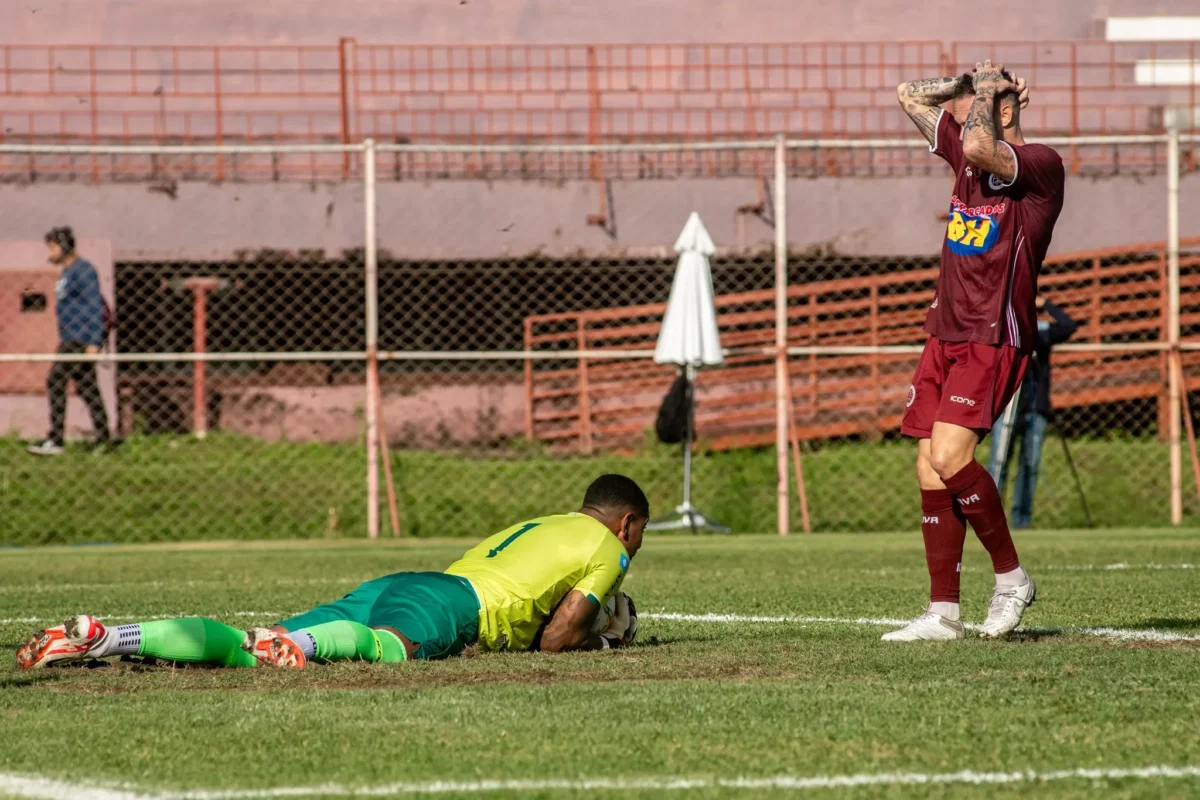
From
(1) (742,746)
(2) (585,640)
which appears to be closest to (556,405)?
(2) (585,640)

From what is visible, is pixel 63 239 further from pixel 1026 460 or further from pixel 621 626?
pixel 621 626

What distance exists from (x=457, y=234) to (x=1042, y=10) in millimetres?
9520

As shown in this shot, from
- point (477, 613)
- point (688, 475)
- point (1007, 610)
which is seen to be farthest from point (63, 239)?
point (1007, 610)

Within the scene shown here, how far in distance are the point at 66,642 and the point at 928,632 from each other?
2.83 m

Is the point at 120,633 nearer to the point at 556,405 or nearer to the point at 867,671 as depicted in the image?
the point at 867,671

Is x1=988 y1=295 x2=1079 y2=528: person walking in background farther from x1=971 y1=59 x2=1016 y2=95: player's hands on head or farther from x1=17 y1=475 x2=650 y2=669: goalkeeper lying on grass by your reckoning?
x1=17 y1=475 x2=650 y2=669: goalkeeper lying on grass

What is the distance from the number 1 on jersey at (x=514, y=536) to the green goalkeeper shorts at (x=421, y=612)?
231 mm

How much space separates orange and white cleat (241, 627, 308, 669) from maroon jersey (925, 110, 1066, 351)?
2505 mm

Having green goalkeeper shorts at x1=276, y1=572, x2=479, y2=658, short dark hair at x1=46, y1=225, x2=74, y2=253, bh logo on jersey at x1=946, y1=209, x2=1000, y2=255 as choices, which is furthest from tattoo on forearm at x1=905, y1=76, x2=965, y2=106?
short dark hair at x1=46, y1=225, x2=74, y2=253

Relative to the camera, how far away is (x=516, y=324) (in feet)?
69.5

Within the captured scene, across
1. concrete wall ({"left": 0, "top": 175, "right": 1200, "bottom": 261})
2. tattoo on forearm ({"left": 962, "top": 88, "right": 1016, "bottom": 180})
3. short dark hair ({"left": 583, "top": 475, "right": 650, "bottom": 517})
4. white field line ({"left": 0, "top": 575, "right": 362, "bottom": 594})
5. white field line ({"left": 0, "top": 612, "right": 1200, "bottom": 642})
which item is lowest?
white field line ({"left": 0, "top": 575, "right": 362, "bottom": 594})

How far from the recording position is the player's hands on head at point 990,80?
5.70 metres

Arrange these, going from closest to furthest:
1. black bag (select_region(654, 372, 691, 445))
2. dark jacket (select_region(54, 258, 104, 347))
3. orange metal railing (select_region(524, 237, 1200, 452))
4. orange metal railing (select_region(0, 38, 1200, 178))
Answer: black bag (select_region(654, 372, 691, 445)) < dark jacket (select_region(54, 258, 104, 347)) < orange metal railing (select_region(524, 237, 1200, 452)) < orange metal railing (select_region(0, 38, 1200, 178))

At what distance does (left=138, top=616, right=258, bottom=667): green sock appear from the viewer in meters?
4.92
